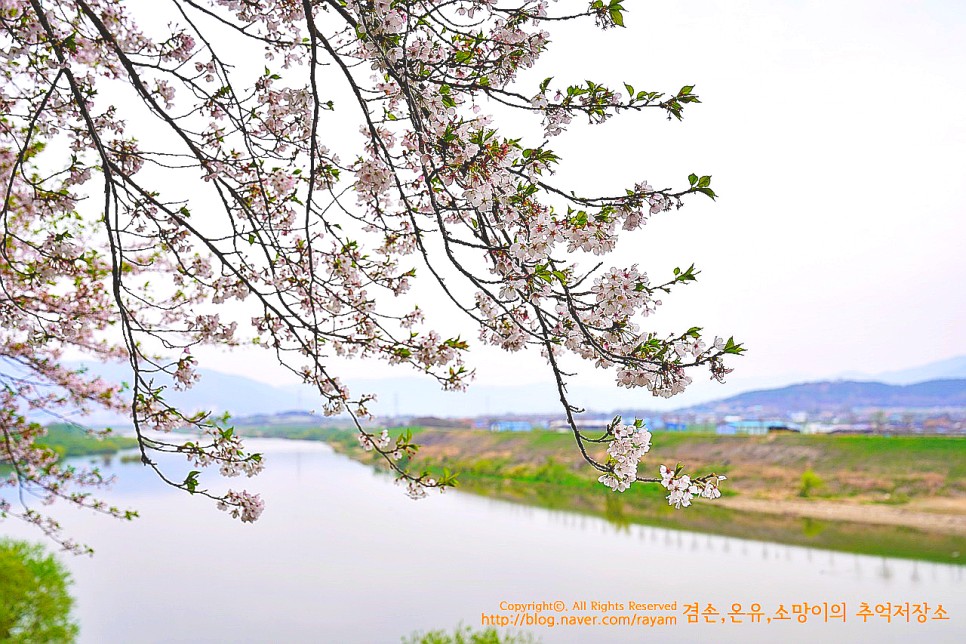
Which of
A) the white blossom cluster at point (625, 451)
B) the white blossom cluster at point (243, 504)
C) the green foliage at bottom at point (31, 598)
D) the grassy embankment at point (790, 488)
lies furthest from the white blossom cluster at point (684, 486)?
the grassy embankment at point (790, 488)

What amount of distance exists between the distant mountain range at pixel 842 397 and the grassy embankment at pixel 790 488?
96.5 feet

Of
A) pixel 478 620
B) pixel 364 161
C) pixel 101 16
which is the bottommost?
pixel 478 620

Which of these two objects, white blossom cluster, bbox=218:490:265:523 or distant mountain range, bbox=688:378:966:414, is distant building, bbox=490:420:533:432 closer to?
distant mountain range, bbox=688:378:966:414

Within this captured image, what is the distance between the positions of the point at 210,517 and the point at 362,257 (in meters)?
16.5

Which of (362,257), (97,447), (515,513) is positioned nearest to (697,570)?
(515,513)

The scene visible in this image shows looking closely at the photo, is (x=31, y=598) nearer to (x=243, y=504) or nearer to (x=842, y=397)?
(x=243, y=504)

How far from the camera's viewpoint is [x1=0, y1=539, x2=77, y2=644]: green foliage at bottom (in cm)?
718

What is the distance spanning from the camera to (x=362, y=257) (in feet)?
8.02

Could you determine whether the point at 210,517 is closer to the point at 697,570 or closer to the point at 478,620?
the point at 478,620

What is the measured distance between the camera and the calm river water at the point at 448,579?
930 cm

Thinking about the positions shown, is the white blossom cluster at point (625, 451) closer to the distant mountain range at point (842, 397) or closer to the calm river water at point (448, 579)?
the calm river water at point (448, 579)

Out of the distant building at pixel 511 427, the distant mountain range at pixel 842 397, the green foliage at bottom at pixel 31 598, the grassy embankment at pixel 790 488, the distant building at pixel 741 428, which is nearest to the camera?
the green foliage at bottom at pixel 31 598

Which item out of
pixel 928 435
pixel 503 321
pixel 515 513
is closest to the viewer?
pixel 503 321

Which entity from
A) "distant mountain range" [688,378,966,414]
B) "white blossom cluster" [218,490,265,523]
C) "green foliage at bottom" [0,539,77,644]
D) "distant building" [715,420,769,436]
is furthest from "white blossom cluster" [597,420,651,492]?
"distant mountain range" [688,378,966,414]
